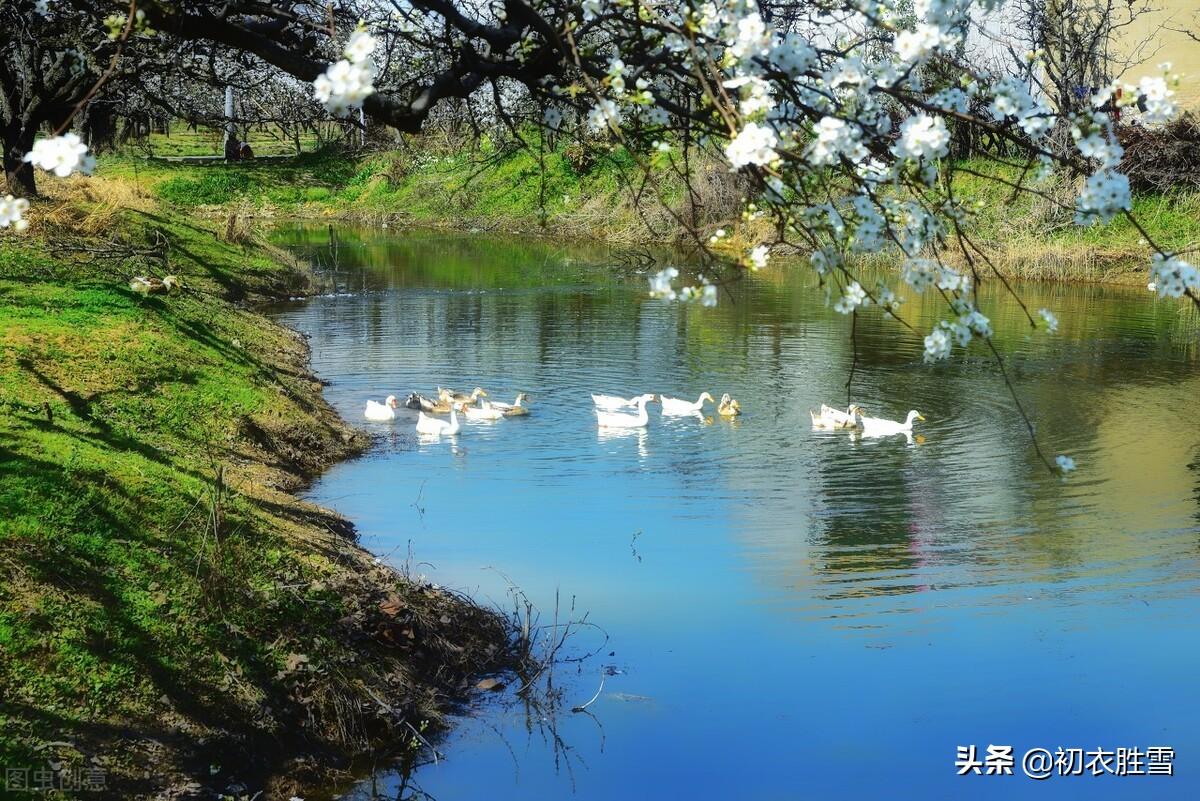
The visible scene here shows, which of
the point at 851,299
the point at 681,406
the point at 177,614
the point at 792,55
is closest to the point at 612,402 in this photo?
the point at 681,406

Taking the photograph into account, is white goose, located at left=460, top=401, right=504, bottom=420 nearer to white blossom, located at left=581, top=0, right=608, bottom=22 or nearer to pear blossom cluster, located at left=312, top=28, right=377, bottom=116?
white blossom, located at left=581, top=0, right=608, bottom=22

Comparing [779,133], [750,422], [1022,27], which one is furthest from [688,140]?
[1022,27]

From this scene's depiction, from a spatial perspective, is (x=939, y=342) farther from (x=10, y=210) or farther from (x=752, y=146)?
(x=10, y=210)

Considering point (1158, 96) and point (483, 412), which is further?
point (483, 412)

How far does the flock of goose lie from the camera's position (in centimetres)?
1541

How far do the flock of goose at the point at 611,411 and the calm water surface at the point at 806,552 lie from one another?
25 cm

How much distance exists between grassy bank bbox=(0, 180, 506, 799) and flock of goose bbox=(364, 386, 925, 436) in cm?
432

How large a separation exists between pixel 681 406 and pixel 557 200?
2801 centimetres

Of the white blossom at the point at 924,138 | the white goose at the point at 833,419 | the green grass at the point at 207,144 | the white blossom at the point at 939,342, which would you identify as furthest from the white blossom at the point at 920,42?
the green grass at the point at 207,144

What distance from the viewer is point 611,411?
642 inches

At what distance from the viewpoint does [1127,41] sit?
40.3 m

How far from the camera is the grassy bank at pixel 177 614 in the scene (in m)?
6.26

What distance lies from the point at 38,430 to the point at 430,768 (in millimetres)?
3487

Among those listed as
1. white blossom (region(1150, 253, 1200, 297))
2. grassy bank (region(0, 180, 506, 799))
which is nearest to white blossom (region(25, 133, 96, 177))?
grassy bank (region(0, 180, 506, 799))
